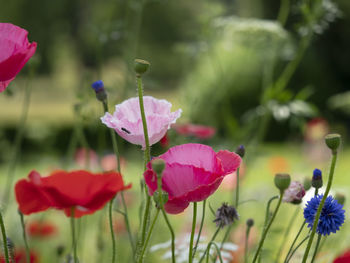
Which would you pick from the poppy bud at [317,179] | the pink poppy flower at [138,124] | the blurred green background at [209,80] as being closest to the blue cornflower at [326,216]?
the poppy bud at [317,179]

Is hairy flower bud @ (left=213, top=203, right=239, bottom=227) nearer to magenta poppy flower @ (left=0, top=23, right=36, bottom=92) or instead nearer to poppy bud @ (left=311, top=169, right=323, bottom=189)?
poppy bud @ (left=311, top=169, right=323, bottom=189)

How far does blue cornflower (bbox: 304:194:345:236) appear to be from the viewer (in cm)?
48

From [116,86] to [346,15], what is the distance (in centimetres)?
420

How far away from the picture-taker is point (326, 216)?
0.48 metres

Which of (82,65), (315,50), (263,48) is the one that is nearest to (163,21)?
(82,65)

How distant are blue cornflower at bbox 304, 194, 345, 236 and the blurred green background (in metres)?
0.24

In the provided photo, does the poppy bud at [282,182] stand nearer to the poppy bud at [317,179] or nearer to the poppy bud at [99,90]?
the poppy bud at [317,179]

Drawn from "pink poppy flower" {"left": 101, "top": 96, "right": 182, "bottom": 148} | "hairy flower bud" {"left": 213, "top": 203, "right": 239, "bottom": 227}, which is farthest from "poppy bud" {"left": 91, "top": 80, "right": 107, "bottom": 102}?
"hairy flower bud" {"left": 213, "top": 203, "right": 239, "bottom": 227}

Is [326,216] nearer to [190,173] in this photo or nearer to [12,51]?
[190,173]

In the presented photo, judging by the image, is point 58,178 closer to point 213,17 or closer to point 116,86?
point 116,86

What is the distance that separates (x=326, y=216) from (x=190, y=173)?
120 mm

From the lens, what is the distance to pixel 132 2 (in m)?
1.16

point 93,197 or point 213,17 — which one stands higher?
point 213,17

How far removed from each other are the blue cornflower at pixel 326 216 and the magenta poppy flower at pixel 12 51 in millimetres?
252
